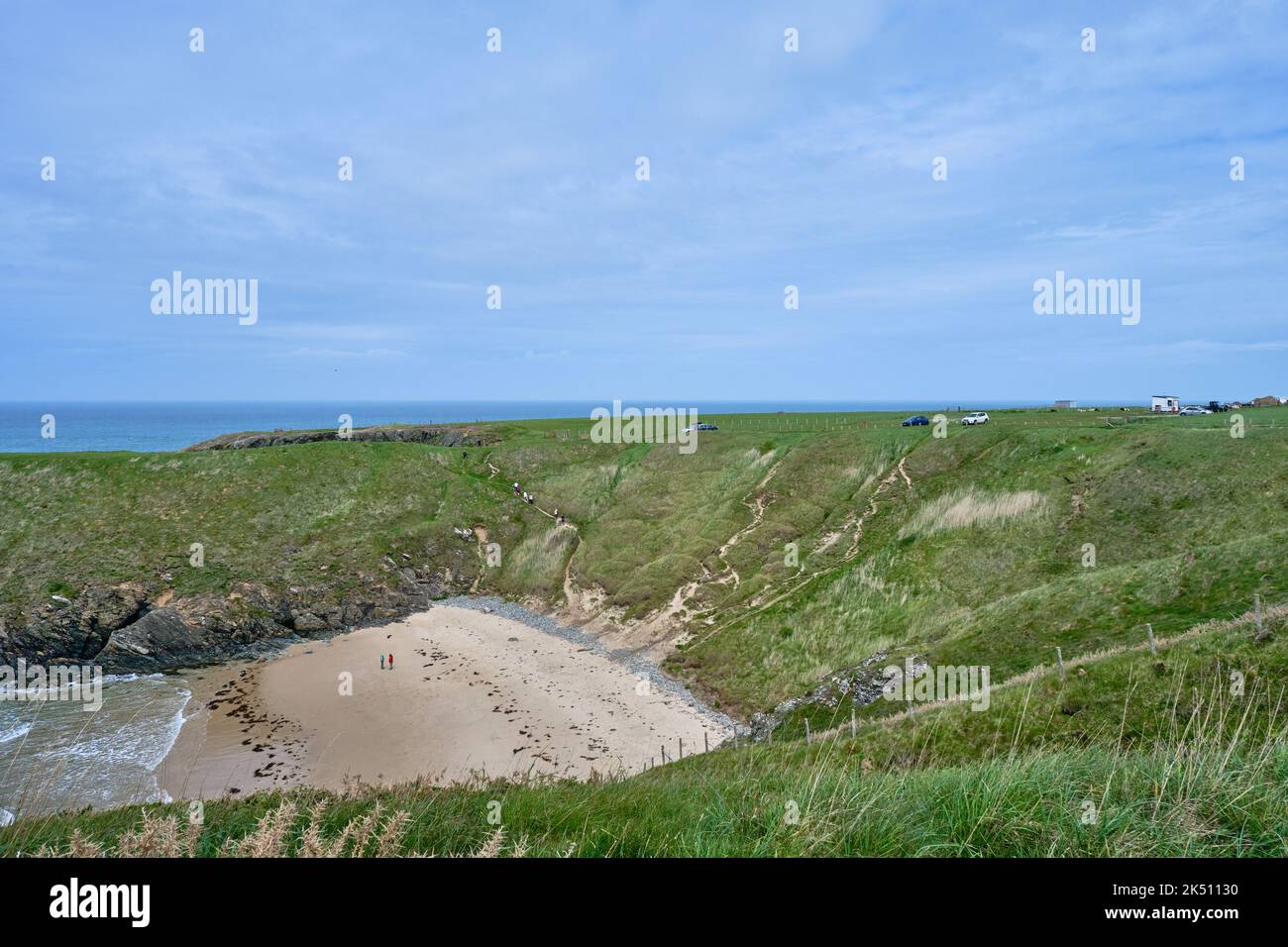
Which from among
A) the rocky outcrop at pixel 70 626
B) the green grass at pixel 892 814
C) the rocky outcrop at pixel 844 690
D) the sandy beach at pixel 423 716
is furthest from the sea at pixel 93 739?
the rocky outcrop at pixel 844 690

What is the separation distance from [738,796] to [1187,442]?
52898 millimetres

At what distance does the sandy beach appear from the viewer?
104 feet

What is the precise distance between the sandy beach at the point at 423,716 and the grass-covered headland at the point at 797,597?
435 centimetres

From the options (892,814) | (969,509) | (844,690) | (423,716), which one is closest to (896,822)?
(892,814)

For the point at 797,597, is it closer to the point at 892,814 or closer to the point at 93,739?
the point at 892,814

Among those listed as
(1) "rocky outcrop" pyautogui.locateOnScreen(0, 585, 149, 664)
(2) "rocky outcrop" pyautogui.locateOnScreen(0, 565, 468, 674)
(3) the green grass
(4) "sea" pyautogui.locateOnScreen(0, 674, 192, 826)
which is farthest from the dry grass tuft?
(1) "rocky outcrop" pyautogui.locateOnScreen(0, 585, 149, 664)

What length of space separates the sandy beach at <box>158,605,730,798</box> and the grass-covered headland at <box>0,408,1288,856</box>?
4.35 metres

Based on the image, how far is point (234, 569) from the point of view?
5631cm

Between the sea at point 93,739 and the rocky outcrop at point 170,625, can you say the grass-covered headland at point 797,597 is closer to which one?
the rocky outcrop at point 170,625

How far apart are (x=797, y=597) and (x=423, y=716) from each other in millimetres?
26798

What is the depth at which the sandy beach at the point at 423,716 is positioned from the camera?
31.6 m
